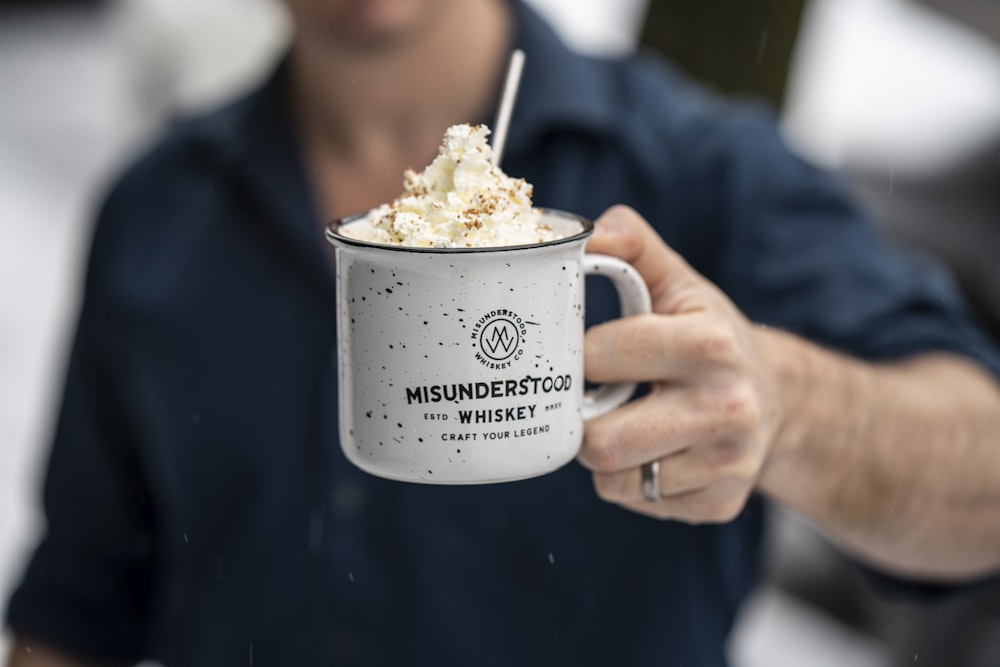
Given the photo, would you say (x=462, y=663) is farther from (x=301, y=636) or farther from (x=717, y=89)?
(x=717, y=89)

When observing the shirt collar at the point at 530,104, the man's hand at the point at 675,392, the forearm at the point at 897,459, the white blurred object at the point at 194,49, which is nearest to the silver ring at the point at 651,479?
the man's hand at the point at 675,392

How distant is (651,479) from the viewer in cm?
68

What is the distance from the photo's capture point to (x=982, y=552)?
39.6 inches

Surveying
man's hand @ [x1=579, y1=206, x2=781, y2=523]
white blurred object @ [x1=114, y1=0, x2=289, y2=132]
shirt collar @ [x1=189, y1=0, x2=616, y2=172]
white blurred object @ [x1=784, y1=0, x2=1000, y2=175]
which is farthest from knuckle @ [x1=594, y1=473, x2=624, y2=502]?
white blurred object @ [x1=114, y1=0, x2=289, y2=132]

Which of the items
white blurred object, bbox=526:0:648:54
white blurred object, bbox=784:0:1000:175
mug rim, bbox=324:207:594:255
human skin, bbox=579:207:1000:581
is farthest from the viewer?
white blurred object, bbox=784:0:1000:175

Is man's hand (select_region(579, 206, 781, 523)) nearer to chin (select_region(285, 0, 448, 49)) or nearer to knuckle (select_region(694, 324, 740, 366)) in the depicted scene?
knuckle (select_region(694, 324, 740, 366))

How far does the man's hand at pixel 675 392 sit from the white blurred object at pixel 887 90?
2.77 feet

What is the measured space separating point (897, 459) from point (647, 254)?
15.9 inches

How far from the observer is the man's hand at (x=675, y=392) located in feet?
2.10

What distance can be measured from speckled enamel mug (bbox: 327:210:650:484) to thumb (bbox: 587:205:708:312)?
0.16ft

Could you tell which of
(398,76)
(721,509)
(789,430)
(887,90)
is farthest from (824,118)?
(721,509)

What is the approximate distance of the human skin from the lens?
0.65 meters

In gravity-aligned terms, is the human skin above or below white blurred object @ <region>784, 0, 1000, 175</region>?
below

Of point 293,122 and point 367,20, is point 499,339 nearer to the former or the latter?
point 367,20
